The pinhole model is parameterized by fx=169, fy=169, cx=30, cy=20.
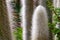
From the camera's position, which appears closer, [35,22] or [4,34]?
[4,34]

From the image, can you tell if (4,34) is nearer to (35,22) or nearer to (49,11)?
(35,22)

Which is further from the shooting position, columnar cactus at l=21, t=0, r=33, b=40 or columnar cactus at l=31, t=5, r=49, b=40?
columnar cactus at l=21, t=0, r=33, b=40

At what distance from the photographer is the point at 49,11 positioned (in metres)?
0.97

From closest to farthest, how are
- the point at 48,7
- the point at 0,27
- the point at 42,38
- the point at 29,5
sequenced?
the point at 0,27
the point at 42,38
the point at 29,5
the point at 48,7

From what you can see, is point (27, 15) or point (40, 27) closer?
point (40, 27)

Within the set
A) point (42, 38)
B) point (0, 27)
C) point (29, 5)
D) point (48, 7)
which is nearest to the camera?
point (0, 27)

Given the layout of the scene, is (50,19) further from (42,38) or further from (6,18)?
(6,18)

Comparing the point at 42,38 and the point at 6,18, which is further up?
the point at 6,18

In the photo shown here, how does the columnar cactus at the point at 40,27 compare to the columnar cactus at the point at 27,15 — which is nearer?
the columnar cactus at the point at 40,27

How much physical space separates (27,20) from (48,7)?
0.19 metres

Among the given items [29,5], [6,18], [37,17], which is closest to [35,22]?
[37,17]

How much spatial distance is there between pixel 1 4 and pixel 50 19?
0.57 m

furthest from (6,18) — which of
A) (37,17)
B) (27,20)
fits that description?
(27,20)

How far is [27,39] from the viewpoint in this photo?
2.61 feet
